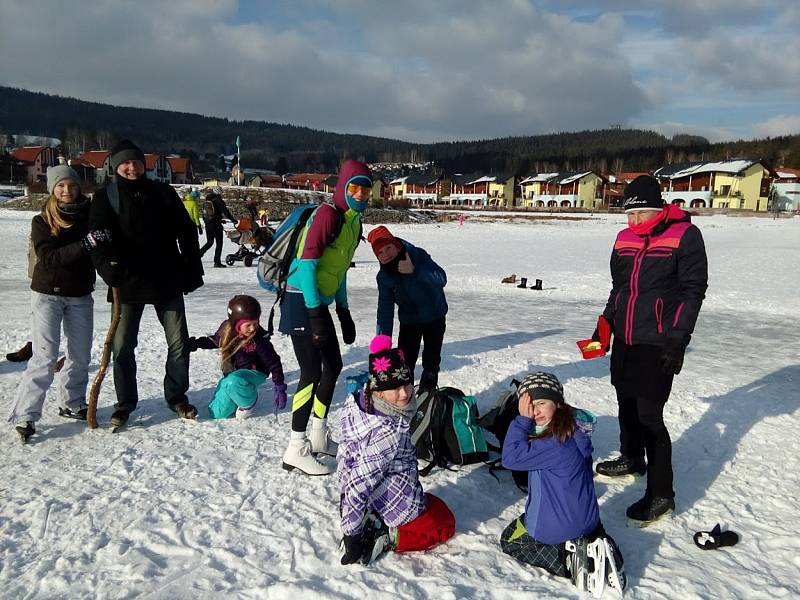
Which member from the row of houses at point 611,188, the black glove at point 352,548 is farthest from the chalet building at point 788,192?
the black glove at point 352,548

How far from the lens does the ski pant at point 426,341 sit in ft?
15.9

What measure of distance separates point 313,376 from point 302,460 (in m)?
0.55

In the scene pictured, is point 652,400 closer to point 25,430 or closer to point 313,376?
point 313,376

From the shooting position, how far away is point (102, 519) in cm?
293

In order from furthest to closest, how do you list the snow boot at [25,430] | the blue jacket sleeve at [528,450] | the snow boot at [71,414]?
the snow boot at [71,414]
the snow boot at [25,430]
the blue jacket sleeve at [528,450]

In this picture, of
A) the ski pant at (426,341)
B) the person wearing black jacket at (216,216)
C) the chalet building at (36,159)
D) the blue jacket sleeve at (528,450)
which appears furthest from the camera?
the chalet building at (36,159)

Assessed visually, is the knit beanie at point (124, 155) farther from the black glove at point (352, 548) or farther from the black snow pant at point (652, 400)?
the black snow pant at point (652, 400)

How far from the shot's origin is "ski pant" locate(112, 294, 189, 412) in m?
3.93

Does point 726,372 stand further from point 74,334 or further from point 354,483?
point 74,334

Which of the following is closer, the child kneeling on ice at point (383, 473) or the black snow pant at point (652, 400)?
the child kneeling on ice at point (383, 473)

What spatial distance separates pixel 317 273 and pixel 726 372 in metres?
5.05

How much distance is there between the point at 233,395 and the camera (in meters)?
4.29

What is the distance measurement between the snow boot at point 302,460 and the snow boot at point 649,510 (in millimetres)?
1869

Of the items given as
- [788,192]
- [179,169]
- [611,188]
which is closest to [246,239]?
[611,188]
